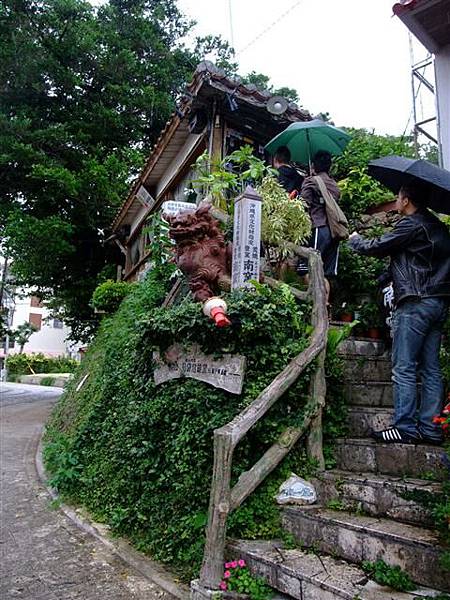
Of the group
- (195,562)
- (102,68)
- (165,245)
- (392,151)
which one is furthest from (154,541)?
(102,68)

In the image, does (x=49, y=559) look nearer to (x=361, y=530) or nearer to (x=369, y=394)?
(x=361, y=530)

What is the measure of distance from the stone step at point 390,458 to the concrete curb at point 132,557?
5.00 feet

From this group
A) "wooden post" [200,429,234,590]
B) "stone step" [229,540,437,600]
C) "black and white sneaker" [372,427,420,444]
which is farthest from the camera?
"black and white sneaker" [372,427,420,444]

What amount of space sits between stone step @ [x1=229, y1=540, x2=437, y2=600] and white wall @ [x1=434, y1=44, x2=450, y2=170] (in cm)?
510

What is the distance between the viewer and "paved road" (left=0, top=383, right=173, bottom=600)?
3.50m

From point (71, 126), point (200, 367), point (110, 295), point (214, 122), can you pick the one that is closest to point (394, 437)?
point (200, 367)

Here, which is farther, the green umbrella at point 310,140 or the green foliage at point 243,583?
the green umbrella at point 310,140

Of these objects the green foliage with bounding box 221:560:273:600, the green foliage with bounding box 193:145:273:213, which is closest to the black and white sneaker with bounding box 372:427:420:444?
the green foliage with bounding box 221:560:273:600

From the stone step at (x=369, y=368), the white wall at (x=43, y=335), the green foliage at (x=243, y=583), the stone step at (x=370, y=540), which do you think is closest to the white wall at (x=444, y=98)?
the stone step at (x=369, y=368)

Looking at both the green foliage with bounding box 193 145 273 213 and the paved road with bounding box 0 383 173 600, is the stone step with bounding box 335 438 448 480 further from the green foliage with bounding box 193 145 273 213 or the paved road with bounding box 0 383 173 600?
the green foliage with bounding box 193 145 273 213

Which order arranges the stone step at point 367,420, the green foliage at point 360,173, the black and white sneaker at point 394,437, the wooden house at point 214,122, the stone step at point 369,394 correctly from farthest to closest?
the green foliage at point 360,173 → the wooden house at point 214,122 → the stone step at point 369,394 → the stone step at point 367,420 → the black and white sneaker at point 394,437

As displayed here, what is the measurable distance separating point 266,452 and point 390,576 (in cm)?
120

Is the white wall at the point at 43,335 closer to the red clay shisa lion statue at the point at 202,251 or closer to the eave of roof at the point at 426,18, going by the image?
the red clay shisa lion statue at the point at 202,251

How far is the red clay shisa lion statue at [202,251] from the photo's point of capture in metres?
4.79
